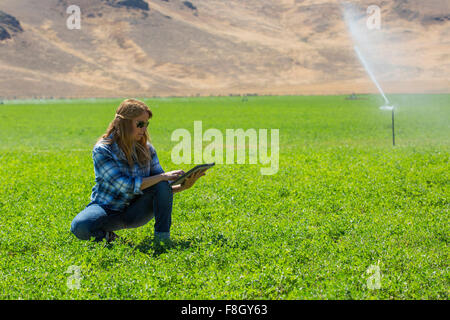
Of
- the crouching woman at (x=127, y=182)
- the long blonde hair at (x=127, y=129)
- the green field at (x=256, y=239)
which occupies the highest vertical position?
the long blonde hair at (x=127, y=129)

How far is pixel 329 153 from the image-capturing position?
18859 mm

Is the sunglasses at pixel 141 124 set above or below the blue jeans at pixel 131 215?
above

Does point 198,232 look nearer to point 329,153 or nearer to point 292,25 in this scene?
point 329,153

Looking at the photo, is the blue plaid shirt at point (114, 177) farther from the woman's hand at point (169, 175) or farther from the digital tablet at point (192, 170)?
the digital tablet at point (192, 170)

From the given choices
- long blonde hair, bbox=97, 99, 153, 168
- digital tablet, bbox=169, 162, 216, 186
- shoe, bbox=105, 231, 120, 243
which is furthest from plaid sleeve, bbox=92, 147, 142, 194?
shoe, bbox=105, 231, 120, 243

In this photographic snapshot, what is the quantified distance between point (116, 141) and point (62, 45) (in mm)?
146798

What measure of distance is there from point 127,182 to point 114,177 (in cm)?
19

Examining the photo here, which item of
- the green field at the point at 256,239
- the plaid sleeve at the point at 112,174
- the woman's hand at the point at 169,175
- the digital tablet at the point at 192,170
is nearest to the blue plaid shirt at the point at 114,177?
the plaid sleeve at the point at 112,174

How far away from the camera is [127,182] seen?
7320 mm

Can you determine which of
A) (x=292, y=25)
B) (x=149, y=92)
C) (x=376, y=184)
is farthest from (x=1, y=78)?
(x=376, y=184)

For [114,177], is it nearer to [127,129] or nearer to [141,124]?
[127,129]

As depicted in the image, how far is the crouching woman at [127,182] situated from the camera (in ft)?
23.7

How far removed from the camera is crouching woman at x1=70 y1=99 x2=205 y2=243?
285 inches

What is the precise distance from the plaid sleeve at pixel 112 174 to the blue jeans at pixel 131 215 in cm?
29
